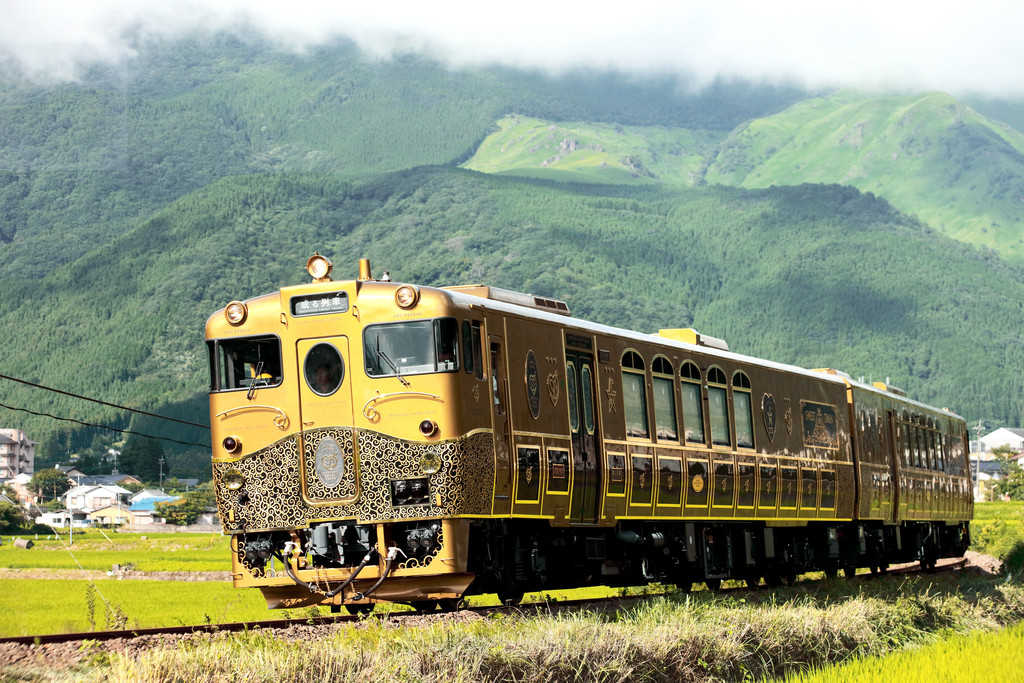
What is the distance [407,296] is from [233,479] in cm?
278

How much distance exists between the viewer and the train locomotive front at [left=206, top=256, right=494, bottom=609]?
1328 centimetres

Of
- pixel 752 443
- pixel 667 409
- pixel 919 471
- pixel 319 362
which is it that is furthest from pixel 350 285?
pixel 919 471

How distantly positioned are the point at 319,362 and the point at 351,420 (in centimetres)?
76

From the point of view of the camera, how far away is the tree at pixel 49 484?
124375mm

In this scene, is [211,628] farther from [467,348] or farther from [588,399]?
[588,399]

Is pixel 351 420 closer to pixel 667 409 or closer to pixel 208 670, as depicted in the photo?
pixel 208 670

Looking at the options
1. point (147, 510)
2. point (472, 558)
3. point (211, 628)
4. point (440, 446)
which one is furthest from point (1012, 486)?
point (211, 628)

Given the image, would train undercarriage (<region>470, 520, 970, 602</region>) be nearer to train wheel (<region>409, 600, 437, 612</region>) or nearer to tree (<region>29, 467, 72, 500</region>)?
train wheel (<region>409, 600, 437, 612</region>)

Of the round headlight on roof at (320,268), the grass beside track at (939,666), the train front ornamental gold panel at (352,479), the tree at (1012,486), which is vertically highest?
the round headlight on roof at (320,268)

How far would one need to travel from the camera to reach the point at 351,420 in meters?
13.6

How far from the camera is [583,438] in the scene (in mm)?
15734

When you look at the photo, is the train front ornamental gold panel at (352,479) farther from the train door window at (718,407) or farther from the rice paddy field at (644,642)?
the train door window at (718,407)

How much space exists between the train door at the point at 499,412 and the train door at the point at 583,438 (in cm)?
146

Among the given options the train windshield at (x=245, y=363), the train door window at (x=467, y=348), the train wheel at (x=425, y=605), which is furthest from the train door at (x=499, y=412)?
the train windshield at (x=245, y=363)
